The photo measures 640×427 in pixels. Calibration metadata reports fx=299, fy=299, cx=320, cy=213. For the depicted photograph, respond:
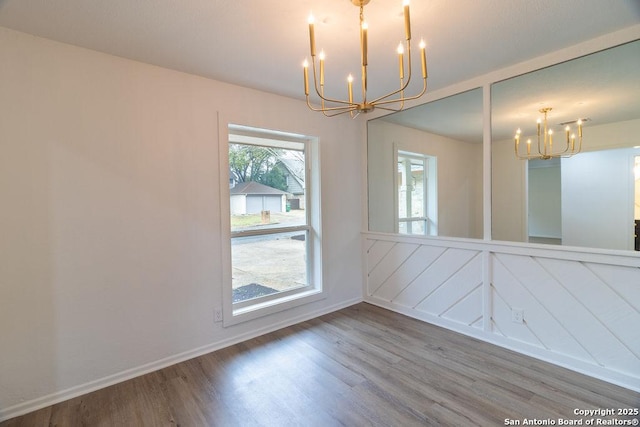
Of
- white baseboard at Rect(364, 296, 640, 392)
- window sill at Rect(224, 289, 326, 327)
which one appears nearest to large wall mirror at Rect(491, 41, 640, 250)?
white baseboard at Rect(364, 296, 640, 392)

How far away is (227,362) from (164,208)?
133 centimetres

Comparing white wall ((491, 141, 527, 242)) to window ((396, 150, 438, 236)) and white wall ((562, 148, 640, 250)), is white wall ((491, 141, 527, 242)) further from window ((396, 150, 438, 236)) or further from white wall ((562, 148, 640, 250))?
window ((396, 150, 438, 236))

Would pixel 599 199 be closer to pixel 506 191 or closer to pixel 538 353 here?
pixel 506 191

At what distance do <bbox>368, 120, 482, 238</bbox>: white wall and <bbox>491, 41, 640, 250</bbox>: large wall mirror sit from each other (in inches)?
8.1

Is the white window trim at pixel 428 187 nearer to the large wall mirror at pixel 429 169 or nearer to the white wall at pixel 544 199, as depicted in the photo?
the large wall mirror at pixel 429 169

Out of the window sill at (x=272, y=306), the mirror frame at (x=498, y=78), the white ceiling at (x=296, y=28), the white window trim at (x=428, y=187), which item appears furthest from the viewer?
the white window trim at (x=428, y=187)

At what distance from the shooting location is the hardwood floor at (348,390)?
1.78m

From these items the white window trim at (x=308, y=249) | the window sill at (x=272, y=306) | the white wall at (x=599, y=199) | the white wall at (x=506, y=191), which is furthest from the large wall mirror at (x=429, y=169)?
the window sill at (x=272, y=306)

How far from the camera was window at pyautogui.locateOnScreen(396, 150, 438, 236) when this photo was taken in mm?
3429

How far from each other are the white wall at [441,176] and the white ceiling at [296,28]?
0.95 meters

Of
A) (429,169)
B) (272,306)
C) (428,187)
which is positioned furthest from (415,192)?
(272,306)

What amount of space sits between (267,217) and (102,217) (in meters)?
1.40

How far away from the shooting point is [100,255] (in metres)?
2.10

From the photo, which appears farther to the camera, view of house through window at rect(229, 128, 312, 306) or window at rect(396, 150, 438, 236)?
window at rect(396, 150, 438, 236)
